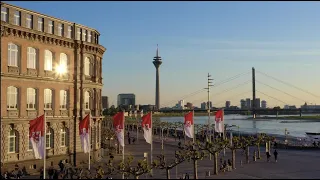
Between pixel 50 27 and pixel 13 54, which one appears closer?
pixel 13 54

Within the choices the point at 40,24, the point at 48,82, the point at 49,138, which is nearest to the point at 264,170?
the point at 49,138

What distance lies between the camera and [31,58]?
43.3 m

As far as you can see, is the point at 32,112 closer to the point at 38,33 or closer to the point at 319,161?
the point at 38,33

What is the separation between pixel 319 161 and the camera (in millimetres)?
53125

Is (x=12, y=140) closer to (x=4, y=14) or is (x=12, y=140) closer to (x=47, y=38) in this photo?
(x=47, y=38)

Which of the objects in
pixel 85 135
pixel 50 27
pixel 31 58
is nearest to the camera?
pixel 85 135

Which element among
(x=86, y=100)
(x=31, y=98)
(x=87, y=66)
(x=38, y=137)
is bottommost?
(x=38, y=137)

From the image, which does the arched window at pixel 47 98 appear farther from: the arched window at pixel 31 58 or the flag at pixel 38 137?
the flag at pixel 38 137

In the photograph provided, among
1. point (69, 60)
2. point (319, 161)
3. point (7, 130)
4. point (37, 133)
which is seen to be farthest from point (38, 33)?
point (319, 161)

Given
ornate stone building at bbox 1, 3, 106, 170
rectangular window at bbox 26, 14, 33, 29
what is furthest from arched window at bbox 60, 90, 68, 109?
rectangular window at bbox 26, 14, 33, 29

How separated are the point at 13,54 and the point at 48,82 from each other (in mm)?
5291

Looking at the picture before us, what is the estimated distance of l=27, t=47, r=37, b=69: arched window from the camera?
1688 inches

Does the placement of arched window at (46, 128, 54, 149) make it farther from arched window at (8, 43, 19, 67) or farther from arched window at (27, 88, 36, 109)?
arched window at (8, 43, 19, 67)

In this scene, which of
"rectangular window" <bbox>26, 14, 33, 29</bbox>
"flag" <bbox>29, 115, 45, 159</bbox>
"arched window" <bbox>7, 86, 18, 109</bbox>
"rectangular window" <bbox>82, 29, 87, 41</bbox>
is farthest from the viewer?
"rectangular window" <bbox>82, 29, 87, 41</bbox>
